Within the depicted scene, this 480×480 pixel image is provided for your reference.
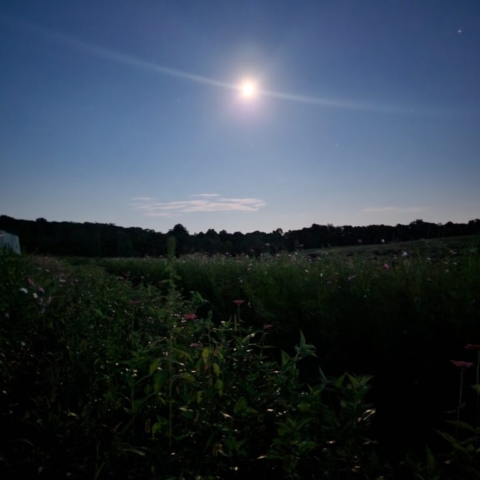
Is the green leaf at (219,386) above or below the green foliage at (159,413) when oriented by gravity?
→ above

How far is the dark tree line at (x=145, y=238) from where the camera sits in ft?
37.8

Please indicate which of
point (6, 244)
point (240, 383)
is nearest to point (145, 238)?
point (6, 244)

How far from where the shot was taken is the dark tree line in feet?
37.8

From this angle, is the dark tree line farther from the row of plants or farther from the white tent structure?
the row of plants

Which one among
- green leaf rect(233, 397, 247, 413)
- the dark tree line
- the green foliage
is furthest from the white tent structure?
green leaf rect(233, 397, 247, 413)

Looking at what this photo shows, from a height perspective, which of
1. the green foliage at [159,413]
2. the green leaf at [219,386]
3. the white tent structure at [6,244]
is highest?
the white tent structure at [6,244]

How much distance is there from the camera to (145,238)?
27031 millimetres

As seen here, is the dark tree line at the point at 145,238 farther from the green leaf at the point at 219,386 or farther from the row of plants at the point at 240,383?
the green leaf at the point at 219,386

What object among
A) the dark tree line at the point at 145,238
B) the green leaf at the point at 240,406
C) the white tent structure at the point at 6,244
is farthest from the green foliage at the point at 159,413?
the dark tree line at the point at 145,238

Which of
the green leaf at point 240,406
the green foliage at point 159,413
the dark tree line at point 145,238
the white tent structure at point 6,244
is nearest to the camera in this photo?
the green foliage at point 159,413

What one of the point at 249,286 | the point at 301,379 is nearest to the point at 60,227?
the point at 249,286

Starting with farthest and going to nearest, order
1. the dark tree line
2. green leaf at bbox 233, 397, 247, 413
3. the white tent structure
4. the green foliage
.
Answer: the dark tree line
the white tent structure
green leaf at bbox 233, 397, 247, 413
the green foliage

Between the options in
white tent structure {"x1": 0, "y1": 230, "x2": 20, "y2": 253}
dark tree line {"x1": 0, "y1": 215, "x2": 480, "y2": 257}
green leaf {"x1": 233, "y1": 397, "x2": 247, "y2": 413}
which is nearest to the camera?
green leaf {"x1": 233, "y1": 397, "x2": 247, "y2": 413}

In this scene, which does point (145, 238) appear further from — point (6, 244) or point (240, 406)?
point (240, 406)
